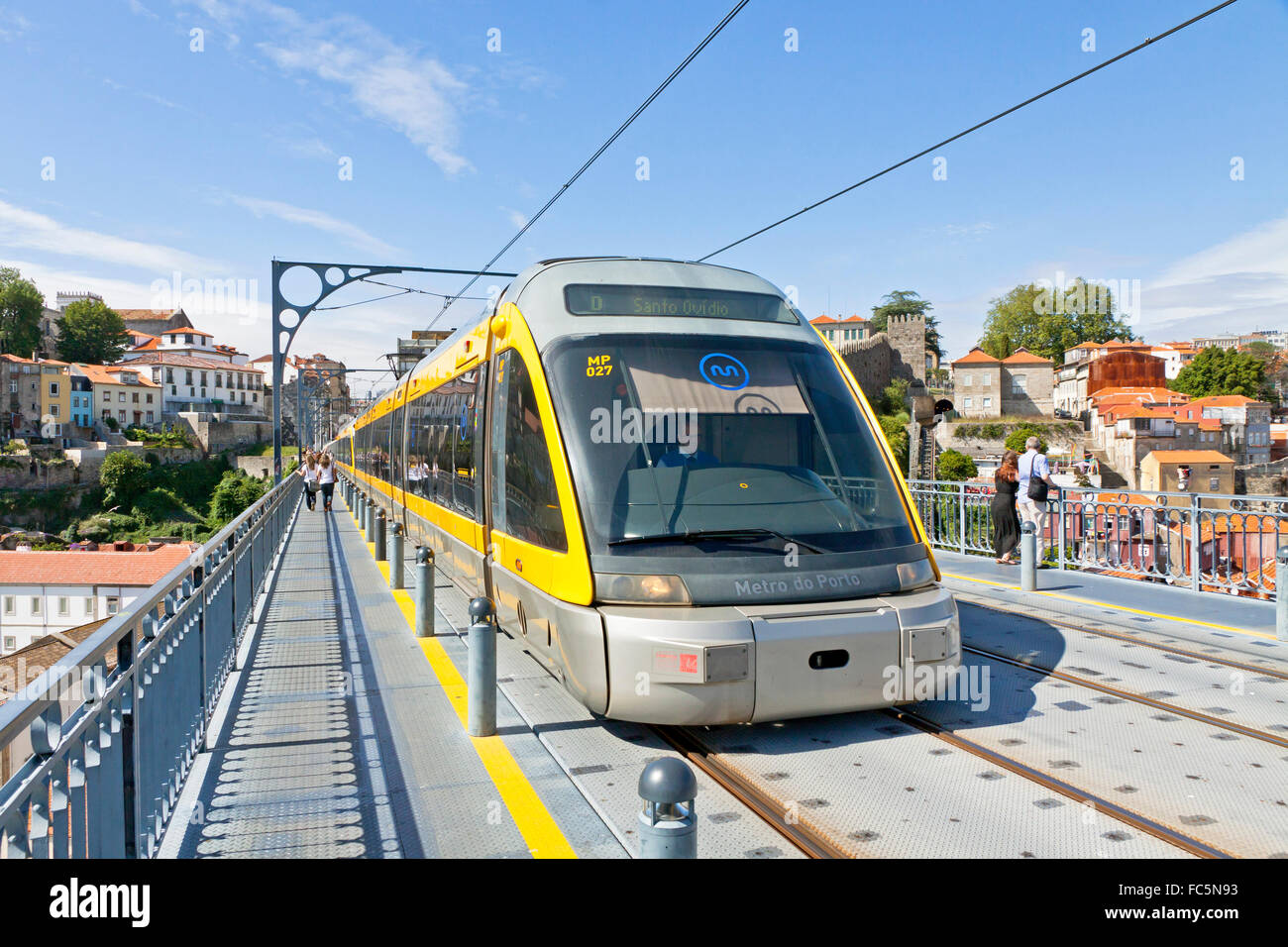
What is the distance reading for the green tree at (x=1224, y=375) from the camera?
10794 centimetres

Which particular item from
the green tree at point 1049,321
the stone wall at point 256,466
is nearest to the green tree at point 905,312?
the green tree at point 1049,321

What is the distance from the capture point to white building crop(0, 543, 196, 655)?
1725 inches

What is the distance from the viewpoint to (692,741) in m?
5.24

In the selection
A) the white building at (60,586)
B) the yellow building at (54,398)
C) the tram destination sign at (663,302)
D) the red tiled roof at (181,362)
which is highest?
the red tiled roof at (181,362)

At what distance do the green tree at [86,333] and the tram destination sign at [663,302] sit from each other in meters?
137

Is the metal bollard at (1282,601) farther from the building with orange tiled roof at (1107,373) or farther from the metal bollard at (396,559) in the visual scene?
the building with orange tiled roof at (1107,373)

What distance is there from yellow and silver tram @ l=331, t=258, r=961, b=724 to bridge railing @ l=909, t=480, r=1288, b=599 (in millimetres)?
5563

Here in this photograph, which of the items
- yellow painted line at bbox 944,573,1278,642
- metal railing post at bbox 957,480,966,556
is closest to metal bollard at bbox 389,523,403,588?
yellow painted line at bbox 944,573,1278,642

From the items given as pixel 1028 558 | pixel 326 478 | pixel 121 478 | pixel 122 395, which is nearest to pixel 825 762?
pixel 1028 558

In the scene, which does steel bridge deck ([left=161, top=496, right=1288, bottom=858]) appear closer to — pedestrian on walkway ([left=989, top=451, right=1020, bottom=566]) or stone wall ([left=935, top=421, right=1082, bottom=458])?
pedestrian on walkway ([left=989, top=451, right=1020, bottom=566])

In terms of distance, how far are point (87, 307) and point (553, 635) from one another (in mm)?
140109
